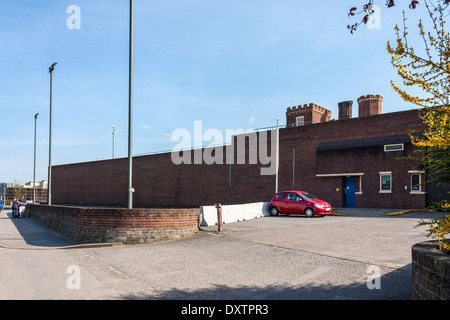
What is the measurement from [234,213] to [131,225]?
7.58 metres

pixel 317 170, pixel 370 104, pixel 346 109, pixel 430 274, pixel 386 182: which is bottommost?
pixel 430 274

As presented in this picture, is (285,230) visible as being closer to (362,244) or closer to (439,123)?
(362,244)

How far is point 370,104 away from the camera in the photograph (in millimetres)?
41594

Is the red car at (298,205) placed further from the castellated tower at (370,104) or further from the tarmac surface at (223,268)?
the castellated tower at (370,104)

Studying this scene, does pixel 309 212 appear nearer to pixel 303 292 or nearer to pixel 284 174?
pixel 284 174

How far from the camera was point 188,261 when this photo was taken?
375 inches

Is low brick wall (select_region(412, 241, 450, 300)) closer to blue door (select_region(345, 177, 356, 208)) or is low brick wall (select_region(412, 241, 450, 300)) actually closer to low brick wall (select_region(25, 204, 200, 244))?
low brick wall (select_region(25, 204, 200, 244))

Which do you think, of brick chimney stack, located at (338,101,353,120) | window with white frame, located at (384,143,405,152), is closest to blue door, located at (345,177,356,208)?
window with white frame, located at (384,143,405,152)

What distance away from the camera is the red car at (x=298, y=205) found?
21.6 meters

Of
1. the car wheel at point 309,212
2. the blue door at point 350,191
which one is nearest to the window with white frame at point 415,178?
the blue door at point 350,191

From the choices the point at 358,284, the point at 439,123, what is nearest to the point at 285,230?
the point at 358,284

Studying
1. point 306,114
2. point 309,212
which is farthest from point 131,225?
point 306,114

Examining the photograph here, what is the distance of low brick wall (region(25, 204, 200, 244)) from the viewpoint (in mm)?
12664

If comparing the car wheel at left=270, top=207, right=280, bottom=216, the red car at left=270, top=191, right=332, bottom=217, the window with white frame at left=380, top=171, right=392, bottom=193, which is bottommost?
the car wheel at left=270, top=207, right=280, bottom=216
